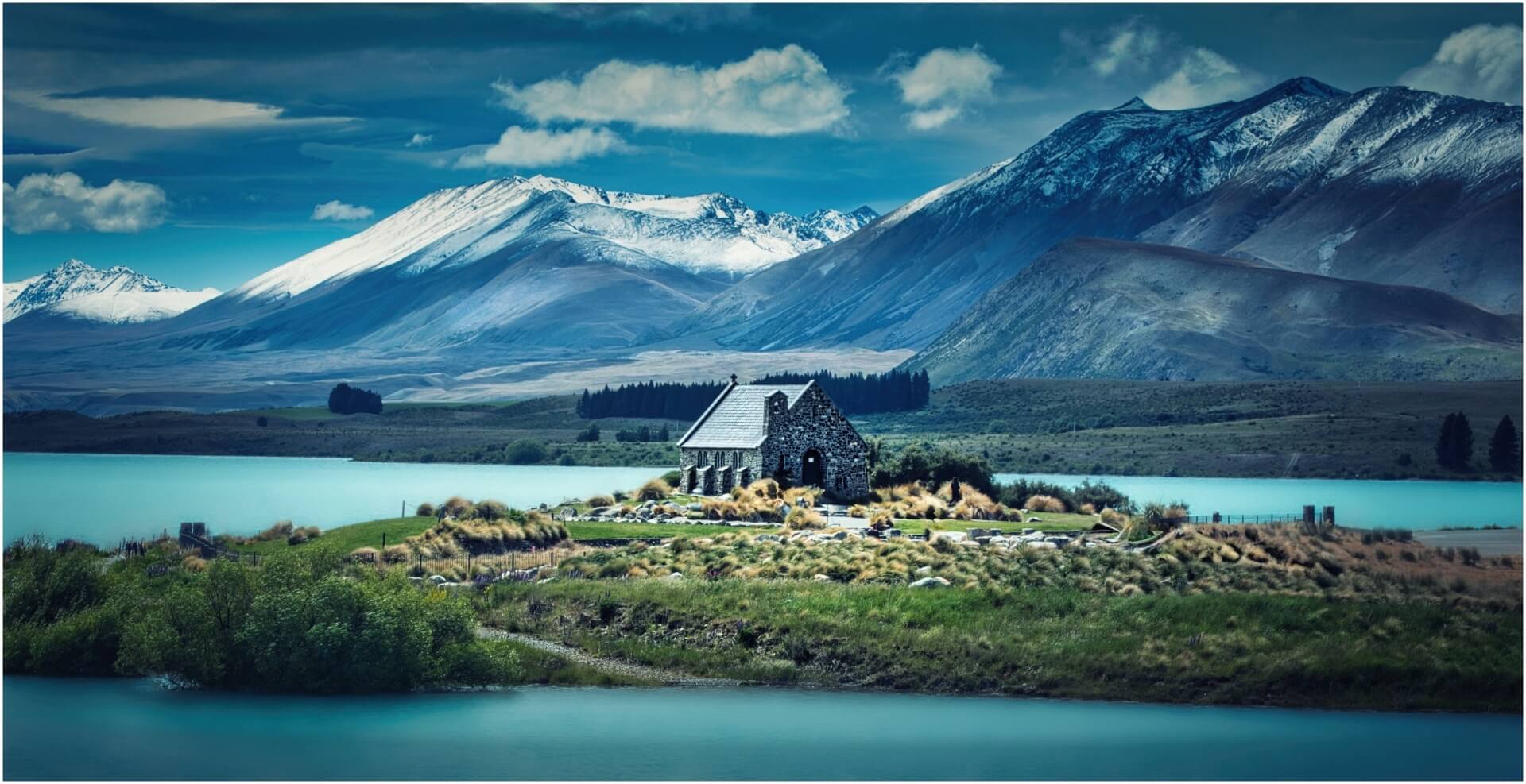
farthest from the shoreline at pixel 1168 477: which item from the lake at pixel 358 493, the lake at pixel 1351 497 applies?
the lake at pixel 358 493

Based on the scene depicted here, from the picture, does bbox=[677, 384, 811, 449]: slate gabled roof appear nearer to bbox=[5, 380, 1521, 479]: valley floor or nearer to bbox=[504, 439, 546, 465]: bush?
bbox=[5, 380, 1521, 479]: valley floor

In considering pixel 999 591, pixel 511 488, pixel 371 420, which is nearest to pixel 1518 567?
pixel 999 591

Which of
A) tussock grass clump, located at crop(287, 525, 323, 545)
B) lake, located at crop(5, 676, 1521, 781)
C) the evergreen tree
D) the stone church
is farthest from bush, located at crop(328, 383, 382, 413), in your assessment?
lake, located at crop(5, 676, 1521, 781)

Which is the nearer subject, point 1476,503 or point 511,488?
point 1476,503

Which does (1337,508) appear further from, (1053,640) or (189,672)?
(189,672)

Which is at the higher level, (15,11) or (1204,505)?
(15,11)
